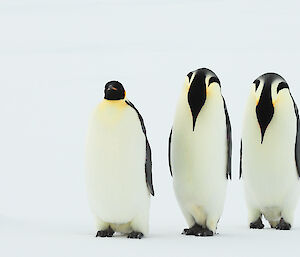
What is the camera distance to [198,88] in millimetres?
6703

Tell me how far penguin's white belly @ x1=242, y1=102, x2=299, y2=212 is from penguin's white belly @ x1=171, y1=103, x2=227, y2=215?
2.16 feet

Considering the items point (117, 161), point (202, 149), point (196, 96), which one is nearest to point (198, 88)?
point (196, 96)

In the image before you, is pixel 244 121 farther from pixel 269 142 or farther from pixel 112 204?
pixel 112 204

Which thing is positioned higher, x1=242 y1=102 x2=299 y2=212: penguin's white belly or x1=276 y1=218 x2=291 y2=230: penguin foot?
x1=242 y1=102 x2=299 y2=212: penguin's white belly

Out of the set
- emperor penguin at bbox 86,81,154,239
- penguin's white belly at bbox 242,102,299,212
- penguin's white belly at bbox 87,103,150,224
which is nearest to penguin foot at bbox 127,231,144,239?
emperor penguin at bbox 86,81,154,239

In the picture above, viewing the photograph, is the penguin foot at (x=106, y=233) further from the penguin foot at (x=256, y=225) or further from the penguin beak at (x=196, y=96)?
the penguin foot at (x=256, y=225)

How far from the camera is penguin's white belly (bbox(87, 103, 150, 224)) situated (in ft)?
20.6

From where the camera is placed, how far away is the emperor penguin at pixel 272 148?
23.8 ft

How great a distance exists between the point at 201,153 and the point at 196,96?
461 millimetres

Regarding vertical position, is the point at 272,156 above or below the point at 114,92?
below

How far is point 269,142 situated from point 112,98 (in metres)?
1.68

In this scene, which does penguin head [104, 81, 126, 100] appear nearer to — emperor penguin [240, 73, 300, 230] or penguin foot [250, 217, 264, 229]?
emperor penguin [240, 73, 300, 230]

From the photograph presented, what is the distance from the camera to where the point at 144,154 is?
6352 mm

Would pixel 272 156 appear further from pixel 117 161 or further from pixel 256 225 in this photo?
pixel 117 161
